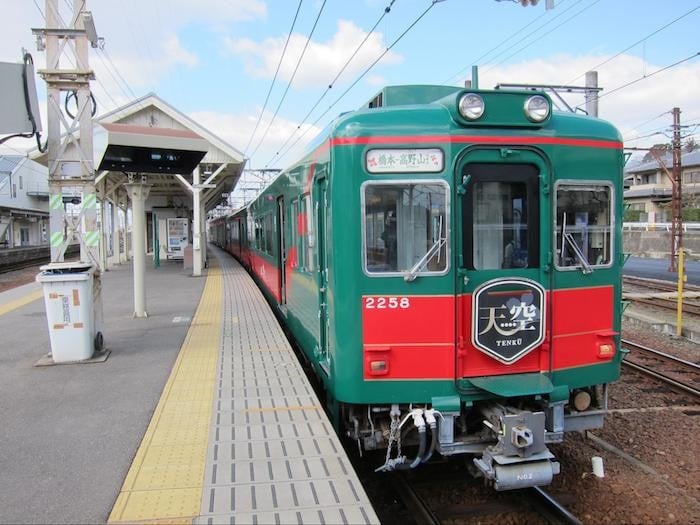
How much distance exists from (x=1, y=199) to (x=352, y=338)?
51037 millimetres

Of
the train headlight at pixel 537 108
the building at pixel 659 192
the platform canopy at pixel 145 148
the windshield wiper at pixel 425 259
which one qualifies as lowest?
the windshield wiper at pixel 425 259

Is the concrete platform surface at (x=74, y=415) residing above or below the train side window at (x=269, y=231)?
below

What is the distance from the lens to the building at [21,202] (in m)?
45.5

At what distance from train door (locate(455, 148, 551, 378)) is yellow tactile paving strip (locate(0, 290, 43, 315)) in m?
10.7

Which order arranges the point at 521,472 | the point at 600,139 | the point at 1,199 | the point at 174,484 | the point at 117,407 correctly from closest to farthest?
the point at 174,484, the point at 521,472, the point at 600,139, the point at 117,407, the point at 1,199

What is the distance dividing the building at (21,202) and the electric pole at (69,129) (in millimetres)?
38951

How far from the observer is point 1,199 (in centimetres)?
4716

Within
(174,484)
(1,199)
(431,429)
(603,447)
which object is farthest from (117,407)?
(1,199)

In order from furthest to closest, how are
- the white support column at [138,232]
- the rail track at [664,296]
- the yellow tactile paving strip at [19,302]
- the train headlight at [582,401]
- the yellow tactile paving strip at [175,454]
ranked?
the rail track at [664,296], the yellow tactile paving strip at [19,302], the white support column at [138,232], the train headlight at [582,401], the yellow tactile paving strip at [175,454]

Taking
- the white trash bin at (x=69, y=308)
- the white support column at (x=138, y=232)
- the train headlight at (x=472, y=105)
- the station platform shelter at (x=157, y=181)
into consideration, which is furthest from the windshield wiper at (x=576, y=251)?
the white support column at (x=138, y=232)

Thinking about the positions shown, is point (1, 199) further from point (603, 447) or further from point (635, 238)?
point (603, 447)

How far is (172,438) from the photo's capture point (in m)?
4.73

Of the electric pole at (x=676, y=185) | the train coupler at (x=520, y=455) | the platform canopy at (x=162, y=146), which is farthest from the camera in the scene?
the electric pole at (x=676, y=185)

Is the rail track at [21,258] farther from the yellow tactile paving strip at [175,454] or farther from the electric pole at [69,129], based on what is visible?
the yellow tactile paving strip at [175,454]
